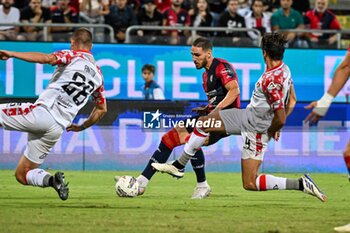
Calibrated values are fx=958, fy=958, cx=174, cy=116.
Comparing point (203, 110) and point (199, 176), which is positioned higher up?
point (203, 110)

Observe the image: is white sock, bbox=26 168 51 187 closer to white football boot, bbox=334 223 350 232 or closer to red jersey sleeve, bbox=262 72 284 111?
red jersey sleeve, bbox=262 72 284 111

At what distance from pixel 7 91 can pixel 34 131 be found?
9097 millimetres

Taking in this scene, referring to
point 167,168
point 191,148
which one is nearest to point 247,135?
point 191,148

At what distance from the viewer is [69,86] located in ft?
36.9

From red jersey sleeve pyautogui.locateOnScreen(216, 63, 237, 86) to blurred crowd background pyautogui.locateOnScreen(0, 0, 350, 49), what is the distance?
25.1 ft

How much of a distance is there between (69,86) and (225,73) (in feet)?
8.83

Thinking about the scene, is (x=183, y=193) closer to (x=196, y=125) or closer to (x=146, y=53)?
(x=196, y=125)

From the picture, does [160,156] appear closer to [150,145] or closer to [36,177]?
[36,177]

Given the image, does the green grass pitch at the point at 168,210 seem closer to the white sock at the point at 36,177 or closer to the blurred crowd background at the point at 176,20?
the white sock at the point at 36,177

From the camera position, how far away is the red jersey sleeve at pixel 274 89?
11.1 metres

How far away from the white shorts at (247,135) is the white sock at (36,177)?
241 centimetres

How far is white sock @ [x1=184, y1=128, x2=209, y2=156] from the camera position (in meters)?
12.5

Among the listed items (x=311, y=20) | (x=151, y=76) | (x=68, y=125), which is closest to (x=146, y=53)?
(x=151, y=76)

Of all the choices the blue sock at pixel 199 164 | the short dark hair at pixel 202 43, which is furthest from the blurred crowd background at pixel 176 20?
the blue sock at pixel 199 164
